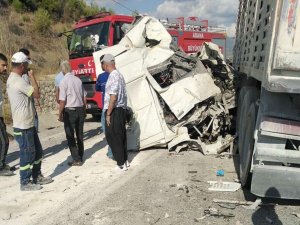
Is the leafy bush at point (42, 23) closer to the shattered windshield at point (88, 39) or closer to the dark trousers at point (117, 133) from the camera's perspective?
the shattered windshield at point (88, 39)

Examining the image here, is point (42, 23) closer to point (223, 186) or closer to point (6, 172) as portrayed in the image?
point (6, 172)

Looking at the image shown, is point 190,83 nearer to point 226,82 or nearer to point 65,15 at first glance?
point 226,82

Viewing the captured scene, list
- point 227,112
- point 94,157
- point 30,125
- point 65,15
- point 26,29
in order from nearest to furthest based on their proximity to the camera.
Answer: point 30,125 < point 94,157 < point 227,112 < point 26,29 < point 65,15

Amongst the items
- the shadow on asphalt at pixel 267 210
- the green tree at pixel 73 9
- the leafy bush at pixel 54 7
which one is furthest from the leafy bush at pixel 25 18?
the shadow on asphalt at pixel 267 210

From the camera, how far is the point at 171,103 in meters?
7.39

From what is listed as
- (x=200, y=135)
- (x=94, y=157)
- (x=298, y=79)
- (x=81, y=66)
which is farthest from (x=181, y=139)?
(x=81, y=66)

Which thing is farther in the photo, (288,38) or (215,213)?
(215,213)

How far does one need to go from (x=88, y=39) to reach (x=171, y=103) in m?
4.32

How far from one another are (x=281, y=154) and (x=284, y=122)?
14.0 inches

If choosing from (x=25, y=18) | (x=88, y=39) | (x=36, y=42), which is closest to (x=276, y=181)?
(x=88, y=39)

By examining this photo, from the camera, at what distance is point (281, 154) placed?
418 cm

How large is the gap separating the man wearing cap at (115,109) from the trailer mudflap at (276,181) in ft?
8.35

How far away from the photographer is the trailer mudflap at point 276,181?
13.6 ft

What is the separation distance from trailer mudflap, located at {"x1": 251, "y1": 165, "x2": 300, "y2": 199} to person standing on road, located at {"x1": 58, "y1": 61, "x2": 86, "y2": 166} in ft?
10.9
